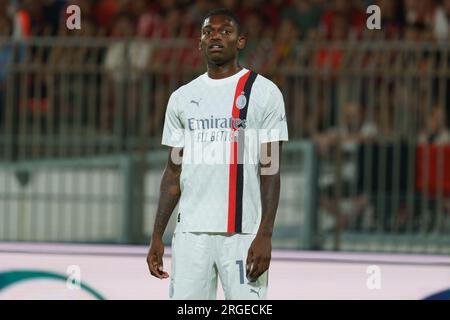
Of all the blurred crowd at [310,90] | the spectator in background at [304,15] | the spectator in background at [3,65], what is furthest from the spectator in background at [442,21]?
the spectator in background at [3,65]

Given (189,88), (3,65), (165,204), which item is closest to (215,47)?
(189,88)

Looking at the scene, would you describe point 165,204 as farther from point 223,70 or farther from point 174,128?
point 223,70

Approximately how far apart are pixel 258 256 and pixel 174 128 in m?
0.79

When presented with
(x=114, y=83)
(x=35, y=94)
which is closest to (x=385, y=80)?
(x=114, y=83)

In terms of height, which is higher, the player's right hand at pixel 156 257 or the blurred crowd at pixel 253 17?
the blurred crowd at pixel 253 17

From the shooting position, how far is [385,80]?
35.2ft

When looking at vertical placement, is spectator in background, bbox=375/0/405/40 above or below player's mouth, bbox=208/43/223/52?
above

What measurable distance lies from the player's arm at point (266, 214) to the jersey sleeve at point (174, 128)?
0.43 meters

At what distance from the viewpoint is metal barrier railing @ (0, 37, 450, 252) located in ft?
35.0

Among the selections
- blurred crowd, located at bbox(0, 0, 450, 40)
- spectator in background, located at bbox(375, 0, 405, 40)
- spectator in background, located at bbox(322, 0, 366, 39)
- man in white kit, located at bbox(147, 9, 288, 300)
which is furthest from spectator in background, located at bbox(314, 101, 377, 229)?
man in white kit, located at bbox(147, 9, 288, 300)

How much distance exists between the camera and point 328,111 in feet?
35.6

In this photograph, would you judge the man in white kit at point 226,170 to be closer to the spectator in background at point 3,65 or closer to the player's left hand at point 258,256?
the player's left hand at point 258,256

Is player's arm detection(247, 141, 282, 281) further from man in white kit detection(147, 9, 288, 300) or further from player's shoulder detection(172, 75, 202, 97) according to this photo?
player's shoulder detection(172, 75, 202, 97)

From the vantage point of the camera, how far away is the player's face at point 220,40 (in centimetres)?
564
